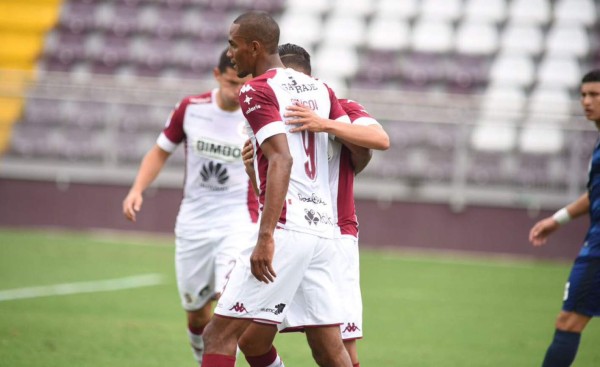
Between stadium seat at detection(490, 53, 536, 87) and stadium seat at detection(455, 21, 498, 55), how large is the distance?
363 millimetres

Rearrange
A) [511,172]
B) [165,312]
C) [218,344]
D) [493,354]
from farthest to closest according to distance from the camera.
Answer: [511,172] → [165,312] → [493,354] → [218,344]

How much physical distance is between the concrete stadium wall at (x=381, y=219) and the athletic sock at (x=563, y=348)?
9947mm

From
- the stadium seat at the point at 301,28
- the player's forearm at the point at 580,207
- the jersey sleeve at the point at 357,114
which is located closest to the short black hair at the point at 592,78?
the player's forearm at the point at 580,207

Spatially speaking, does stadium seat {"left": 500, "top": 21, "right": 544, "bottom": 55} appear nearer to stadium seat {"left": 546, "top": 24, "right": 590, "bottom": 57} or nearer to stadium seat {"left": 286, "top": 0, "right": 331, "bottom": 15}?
stadium seat {"left": 546, "top": 24, "right": 590, "bottom": 57}

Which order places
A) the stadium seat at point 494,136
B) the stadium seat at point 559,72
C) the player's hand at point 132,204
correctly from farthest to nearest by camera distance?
the stadium seat at point 559,72 < the stadium seat at point 494,136 < the player's hand at point 132,204

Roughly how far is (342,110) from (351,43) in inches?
606

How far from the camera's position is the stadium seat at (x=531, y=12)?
20.4 metres

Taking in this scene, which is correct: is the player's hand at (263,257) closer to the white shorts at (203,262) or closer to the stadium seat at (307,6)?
the white shorts at (203,262)

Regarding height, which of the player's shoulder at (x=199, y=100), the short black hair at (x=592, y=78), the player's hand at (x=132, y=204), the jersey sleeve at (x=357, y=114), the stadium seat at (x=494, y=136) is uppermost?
the short black hair at (x=592, y=78)

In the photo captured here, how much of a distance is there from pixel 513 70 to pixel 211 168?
1356 cm

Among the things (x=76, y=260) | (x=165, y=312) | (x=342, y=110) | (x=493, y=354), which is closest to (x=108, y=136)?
(x=76, y=260)

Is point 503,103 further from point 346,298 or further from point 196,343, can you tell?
point 346,298

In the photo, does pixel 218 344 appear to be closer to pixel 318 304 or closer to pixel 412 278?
pixel 318 304

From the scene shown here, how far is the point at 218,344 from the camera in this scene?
4.81 meters
